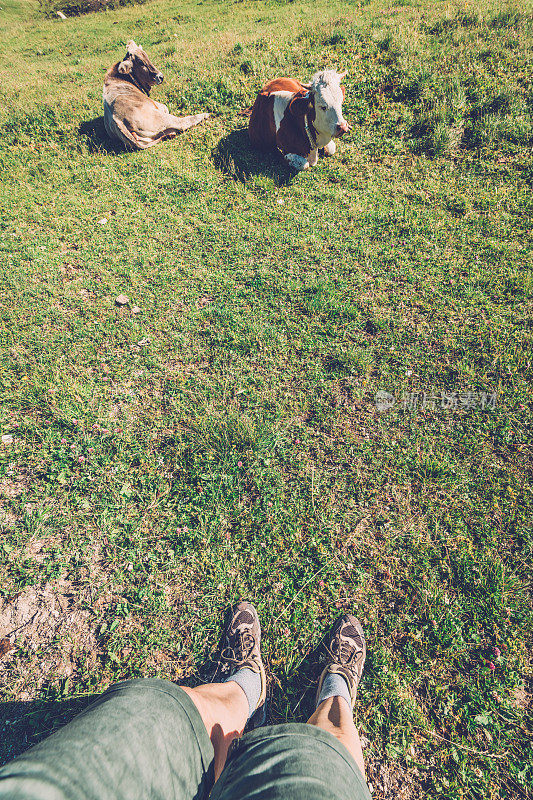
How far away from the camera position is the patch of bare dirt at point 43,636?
2.74 metres

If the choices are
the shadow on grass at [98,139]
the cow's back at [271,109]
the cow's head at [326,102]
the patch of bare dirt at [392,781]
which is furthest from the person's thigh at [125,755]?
the shadow on grass at [98,139]

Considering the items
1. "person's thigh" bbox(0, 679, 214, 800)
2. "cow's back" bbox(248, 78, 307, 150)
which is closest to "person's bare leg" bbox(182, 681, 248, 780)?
"person's thigh" bbox(0, 679, 214, 800)

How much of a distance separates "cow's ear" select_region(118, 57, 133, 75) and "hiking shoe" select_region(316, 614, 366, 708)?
378 inches

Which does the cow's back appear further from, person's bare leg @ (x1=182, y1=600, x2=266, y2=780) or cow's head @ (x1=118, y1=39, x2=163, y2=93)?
person's bare leg @ (x1=182, y1=600, x2=266, y2=780)

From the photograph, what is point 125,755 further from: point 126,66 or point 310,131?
point 126,66

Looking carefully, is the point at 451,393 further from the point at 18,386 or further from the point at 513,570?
the point at 18,386

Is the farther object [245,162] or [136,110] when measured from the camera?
[136,110]

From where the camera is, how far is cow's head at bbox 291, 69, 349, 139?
489cm

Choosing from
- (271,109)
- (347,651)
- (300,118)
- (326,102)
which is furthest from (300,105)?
(347,651)

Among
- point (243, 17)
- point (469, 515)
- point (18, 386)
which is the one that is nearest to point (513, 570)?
point (469, 515)

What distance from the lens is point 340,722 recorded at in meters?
2.37

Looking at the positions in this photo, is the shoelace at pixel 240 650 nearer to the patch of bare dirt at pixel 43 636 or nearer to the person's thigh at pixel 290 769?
the person's thigh at pixel 290 769

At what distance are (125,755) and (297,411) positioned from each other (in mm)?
2796

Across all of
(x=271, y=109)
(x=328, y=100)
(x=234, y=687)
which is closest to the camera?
(x=234, y=687)
